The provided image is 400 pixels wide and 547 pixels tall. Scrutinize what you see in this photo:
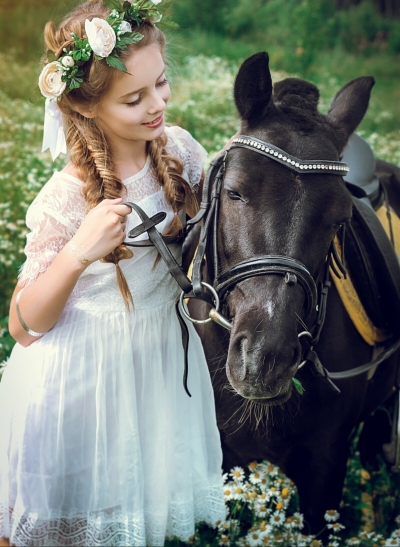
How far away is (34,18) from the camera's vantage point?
26.7 ft

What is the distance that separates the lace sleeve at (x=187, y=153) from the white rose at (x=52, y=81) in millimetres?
527

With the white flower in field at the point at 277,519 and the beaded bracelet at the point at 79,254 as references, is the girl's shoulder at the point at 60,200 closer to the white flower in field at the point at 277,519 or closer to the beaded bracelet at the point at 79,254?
the beaded bracelet at the point at 79,254

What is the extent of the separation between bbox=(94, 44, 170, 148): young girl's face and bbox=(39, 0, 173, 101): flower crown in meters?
0.06

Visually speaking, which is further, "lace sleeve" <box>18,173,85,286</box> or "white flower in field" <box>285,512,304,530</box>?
"white flower in field" <box>285,512,304,530</box>

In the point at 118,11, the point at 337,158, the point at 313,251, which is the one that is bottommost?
the point at 313,251

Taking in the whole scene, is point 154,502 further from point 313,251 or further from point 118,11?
point 118,11

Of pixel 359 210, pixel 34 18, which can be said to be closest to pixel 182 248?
pixel 359 210

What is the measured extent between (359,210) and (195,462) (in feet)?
3.99

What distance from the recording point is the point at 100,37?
78.8 inches

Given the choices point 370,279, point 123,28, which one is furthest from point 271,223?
point 370,279

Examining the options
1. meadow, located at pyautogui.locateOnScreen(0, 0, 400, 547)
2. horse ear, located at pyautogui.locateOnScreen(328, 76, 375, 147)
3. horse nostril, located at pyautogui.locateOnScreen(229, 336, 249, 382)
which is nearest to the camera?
horse nostril, located at pyautogui.locateOnScreen(229, 336, 249, 382)

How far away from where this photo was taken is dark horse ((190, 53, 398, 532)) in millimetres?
1903

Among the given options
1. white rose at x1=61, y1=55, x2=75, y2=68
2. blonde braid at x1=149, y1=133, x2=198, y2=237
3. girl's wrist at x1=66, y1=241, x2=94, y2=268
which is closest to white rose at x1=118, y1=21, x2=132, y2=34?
white rose at x1=61, y1=55, x2=75, y2=68

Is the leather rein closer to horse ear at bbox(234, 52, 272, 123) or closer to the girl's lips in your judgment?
horse ear at bbox(234, 52, 272, 123)
